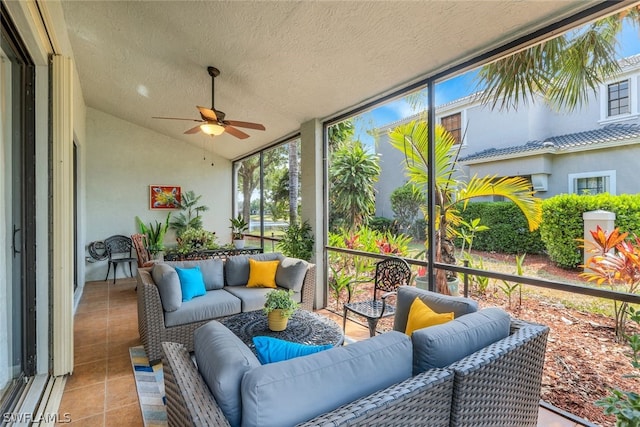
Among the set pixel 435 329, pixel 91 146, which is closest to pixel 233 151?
pixel 91 146

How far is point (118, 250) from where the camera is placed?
6.61 metres

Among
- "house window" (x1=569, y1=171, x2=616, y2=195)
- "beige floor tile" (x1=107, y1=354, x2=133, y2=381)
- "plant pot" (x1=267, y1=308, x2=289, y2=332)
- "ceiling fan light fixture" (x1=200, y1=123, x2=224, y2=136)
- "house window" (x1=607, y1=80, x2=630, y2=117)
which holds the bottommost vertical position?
"beige floor tile" (x1=107, y1=354, x2=133, y2=381)

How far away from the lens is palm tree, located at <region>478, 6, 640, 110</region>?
2.15 meters

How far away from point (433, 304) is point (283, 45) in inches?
104

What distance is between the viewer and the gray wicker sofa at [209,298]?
9.74 feet

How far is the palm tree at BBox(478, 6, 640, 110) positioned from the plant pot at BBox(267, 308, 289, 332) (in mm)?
2570

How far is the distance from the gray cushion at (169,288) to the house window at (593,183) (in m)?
3.46

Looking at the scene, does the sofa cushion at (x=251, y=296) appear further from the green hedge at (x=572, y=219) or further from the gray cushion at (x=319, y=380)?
the green hedge at (x=572, y=219)

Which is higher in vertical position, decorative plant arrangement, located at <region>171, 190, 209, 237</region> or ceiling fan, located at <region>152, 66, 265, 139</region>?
ceiling fan, located at <region>152, 66, 265, 139</region>

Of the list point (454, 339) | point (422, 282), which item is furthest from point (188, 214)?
point (454, 339)

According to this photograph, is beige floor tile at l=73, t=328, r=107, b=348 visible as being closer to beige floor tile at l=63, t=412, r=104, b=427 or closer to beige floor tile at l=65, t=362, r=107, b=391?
beige floor tile at l=65, t=362, r=107, b=391

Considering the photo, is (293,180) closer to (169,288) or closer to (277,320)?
(169,288)

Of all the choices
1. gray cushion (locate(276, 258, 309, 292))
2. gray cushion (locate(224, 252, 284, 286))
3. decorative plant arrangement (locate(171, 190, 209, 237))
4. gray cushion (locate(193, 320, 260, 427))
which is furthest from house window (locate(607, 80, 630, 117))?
decorative plant arrangement (locate(171, 190, 209, 237))

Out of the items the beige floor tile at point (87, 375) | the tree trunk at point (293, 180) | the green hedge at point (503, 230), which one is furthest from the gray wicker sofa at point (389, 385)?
the tree trunk at point (293, 180)
